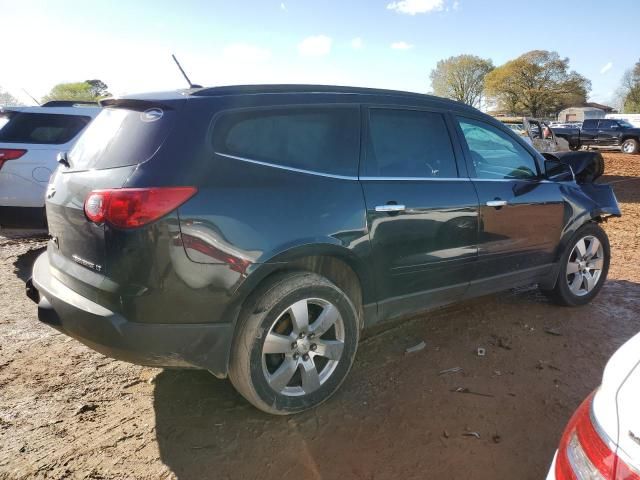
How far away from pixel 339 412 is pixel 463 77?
288 ft

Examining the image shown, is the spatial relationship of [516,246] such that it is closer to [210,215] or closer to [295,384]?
[295,384]

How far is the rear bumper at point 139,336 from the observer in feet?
7.29

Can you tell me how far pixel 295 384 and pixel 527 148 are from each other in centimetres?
280

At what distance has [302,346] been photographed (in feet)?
8.64

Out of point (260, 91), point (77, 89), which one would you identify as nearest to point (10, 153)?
point (260, 91)

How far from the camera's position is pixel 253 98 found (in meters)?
2.54

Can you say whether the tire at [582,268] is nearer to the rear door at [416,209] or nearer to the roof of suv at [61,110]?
the rear door at [416,209]

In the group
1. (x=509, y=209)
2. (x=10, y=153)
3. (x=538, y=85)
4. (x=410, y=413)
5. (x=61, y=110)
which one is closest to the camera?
(x=410, y=413)

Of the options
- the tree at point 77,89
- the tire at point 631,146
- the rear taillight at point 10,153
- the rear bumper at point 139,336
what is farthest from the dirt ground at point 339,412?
the tree at point 77,89

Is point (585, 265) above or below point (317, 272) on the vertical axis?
below

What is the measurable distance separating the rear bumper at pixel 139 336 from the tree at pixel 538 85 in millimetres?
77008

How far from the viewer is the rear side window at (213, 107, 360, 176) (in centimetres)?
243

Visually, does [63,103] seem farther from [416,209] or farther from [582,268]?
[582,268]

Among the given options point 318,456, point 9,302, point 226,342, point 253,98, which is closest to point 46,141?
point 9,302
